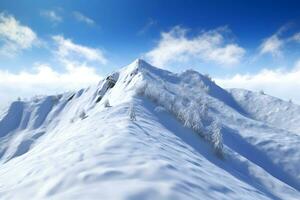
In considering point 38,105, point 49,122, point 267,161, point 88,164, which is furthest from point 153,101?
point 38,105

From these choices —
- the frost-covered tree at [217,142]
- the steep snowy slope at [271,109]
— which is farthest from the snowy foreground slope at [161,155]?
the frost-covered tree at [217,142]

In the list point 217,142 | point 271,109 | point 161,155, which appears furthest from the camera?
point 271,109

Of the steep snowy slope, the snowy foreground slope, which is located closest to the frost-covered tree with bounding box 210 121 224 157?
the snowy foreground slope

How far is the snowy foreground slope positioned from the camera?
5.75 m

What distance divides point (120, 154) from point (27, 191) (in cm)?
261

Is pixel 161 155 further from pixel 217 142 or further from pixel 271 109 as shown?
pixel 271 109

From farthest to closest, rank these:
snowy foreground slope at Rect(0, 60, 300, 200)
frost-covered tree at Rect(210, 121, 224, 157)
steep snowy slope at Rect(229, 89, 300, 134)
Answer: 1. steep snowy slope at Rect(229, 89, 300, 134)
2. frost-covered tree at Rect(210, 121, 224, 157)
3. snowy foreground slope at Rect(0, 60, 300, 200)

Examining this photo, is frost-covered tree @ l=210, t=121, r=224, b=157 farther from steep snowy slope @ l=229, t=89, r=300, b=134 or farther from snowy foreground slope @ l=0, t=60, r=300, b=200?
steep snowy slope @ l=229, t=89, r=300, b=134

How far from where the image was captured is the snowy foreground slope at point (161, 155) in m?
5.75

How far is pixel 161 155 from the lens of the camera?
26.8 ft

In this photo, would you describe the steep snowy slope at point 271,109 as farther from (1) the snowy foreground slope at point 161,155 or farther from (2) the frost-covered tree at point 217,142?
(2) the frost-covered tree at point 217,142

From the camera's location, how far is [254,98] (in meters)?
48.4

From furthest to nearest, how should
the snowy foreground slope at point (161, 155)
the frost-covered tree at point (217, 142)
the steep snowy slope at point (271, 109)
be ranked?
the steep snowy slope at point (271, 109) → the frost-covered tree at point (217, 142) → the snowy foreground slope at point (161, 155)

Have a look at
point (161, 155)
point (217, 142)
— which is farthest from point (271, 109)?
point (161, 155)
